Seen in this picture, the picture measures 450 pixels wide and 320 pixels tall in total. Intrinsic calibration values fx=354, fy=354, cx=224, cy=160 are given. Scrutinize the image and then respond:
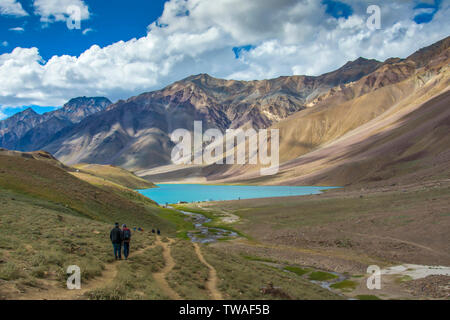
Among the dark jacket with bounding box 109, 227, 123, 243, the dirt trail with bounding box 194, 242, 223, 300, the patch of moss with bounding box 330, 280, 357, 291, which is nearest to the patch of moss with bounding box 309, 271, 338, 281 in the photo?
the patch of moss with bounding box 330, 280, 357, 291

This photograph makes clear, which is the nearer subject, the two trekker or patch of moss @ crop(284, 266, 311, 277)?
the two trekker

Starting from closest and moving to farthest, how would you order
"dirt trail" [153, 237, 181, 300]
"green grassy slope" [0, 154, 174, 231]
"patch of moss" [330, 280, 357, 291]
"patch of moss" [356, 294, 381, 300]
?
"dirt trail" [153, 237, 181, 300], "patch of moss" [356, 294, 381, 300], "patch of moss" [330, 280, 357, 291], "green grassy slope" [0, 154, 174, 231]

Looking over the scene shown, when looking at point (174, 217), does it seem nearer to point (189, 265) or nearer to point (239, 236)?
point (239, 236)

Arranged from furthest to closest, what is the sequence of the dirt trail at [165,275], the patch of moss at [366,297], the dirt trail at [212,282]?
the patch of moss at [366,297]
the dirt trail at [212,282]
the dirt trail at [165,275]

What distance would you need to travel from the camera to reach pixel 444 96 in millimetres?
166125

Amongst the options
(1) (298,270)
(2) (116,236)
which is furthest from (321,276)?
(2) (116,236)

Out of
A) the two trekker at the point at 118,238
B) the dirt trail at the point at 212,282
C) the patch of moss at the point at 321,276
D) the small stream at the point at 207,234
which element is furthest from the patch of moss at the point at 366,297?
the small stream at the point at 207,234

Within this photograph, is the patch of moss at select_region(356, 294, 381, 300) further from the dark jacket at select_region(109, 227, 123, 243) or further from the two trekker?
the dark jacket at select_region(109, 227, 123, 243)

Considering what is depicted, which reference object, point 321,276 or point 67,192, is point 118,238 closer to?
point 321,276

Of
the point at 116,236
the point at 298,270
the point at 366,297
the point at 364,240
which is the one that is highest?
the point at 116,236

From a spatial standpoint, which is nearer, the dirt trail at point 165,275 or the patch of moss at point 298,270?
the dirt trail at point 165,275

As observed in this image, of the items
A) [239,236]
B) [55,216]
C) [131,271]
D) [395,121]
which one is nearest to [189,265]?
[131,271]

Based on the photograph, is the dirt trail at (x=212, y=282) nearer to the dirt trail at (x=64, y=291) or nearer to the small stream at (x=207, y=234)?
the dirt trail at (x=64, y=291)

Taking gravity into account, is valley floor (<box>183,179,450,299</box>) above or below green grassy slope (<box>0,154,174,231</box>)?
below
